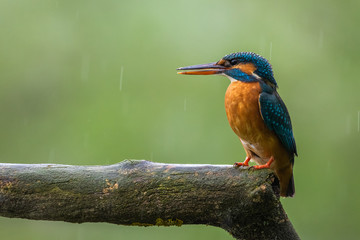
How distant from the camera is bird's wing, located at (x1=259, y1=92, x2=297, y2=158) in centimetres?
277

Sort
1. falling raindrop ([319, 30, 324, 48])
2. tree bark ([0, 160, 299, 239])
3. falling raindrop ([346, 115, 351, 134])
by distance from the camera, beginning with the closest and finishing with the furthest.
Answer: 1. tree bark ([0, 160, 299, 239])
2. falling raindrop ([346, 115, 351, 134])
3. falling raindrop ([319, 30, 324, 48])

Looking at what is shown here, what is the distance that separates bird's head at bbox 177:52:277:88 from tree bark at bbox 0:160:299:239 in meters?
0.68

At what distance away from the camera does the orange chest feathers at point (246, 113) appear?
9.14 feet

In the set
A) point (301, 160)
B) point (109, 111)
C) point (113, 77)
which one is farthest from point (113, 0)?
point (301, 160)

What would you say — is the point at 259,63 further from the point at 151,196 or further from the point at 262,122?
the point at 151,196

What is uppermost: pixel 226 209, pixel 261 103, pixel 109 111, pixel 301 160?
pixel 261 103

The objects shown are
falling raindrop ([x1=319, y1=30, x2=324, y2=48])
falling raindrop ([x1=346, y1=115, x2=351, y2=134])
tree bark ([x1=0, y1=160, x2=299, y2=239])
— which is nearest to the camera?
tree bark ([x1=0, y1=160, x2=299, y2=239])

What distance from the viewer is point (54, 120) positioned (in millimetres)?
6383

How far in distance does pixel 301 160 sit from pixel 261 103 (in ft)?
12.5

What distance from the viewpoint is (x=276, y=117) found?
2.79 metres

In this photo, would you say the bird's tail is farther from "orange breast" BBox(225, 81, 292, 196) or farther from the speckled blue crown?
the speckled blue crown

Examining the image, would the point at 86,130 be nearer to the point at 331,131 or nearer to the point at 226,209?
the point at 331,131

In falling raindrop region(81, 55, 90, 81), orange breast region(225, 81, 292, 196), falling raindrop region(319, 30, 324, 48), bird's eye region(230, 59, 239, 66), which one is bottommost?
falling raindrop region(81, 55, 90, 81)

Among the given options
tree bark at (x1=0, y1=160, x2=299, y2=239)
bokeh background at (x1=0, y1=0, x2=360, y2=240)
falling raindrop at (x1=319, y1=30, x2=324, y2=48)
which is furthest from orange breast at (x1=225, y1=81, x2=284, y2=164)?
falling raindrop at (x1=319, y1=30, x2=324, y2=48)
